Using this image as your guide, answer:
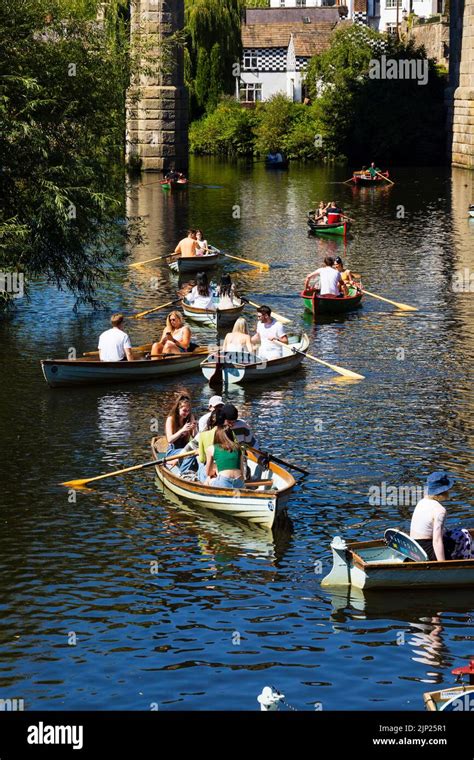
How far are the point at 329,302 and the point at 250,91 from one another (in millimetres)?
84838

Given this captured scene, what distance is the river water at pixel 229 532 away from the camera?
631 inches

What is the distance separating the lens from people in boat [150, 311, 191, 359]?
99.6 ft

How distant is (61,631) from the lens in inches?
679

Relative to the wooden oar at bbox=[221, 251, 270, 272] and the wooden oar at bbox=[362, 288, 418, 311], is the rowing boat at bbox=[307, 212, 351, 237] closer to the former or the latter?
the wooden oar at bbox=[221, 251, 270, 272]

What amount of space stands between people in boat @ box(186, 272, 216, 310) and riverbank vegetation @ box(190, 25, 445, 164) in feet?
184

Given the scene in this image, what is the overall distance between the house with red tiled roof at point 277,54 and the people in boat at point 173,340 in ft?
285

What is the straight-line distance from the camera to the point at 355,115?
301ft

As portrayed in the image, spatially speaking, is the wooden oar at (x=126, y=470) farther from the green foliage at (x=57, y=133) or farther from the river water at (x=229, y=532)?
the green foliage at (x=57, y=133)

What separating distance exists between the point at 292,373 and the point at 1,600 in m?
13.5

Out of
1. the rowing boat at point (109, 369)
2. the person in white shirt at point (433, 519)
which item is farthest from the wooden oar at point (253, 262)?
the person in white shirt at point (433, 519)

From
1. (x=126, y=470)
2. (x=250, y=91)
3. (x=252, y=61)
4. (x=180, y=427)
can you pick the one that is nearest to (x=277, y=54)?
(x=252, y=61)

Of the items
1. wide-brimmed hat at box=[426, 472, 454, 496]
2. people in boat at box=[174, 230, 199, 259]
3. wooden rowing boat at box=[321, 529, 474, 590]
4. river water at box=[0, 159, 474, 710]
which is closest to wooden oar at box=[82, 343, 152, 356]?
river water at box=[0, 159, 474, 710]
